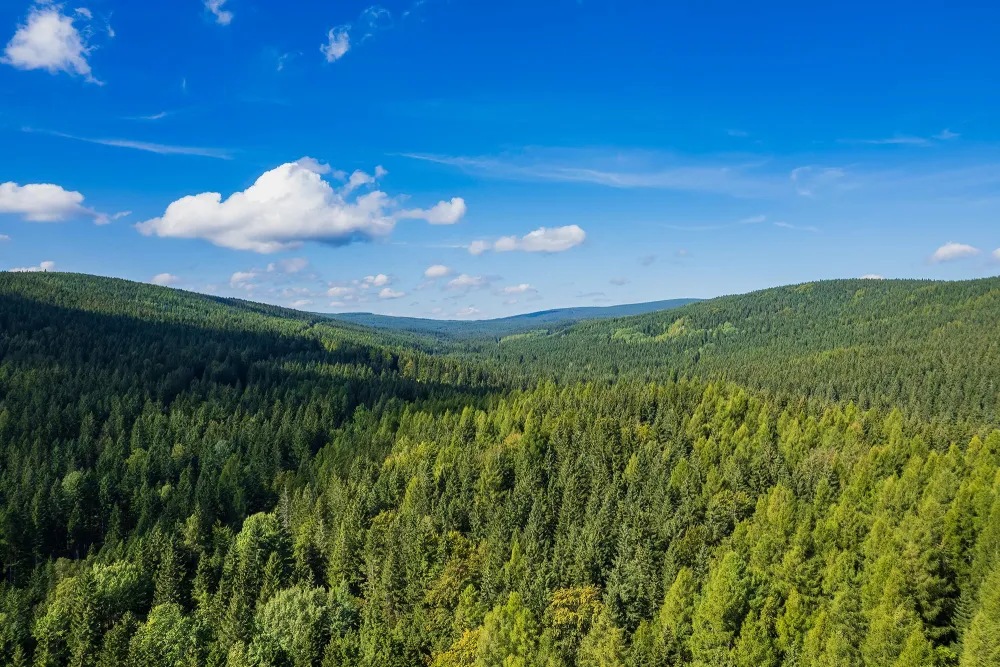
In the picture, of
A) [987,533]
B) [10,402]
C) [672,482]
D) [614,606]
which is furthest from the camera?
[10,402]

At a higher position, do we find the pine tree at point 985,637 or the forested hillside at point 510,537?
the pine tree at point 985,637

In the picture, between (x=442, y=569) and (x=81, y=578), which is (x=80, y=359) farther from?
(x=442, y=569)

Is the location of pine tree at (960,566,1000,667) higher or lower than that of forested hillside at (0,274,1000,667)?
higher

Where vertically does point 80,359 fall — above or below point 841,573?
above

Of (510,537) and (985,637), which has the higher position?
(985,637)

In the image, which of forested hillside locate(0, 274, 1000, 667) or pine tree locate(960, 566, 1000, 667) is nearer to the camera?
pine tree locate(960, 566, 1000, 667)

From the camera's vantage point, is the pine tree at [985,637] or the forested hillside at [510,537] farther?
the forested hillside at [510,537]

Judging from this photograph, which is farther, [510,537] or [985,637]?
[510,537]

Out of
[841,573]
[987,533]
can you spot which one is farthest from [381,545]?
[987,533]
